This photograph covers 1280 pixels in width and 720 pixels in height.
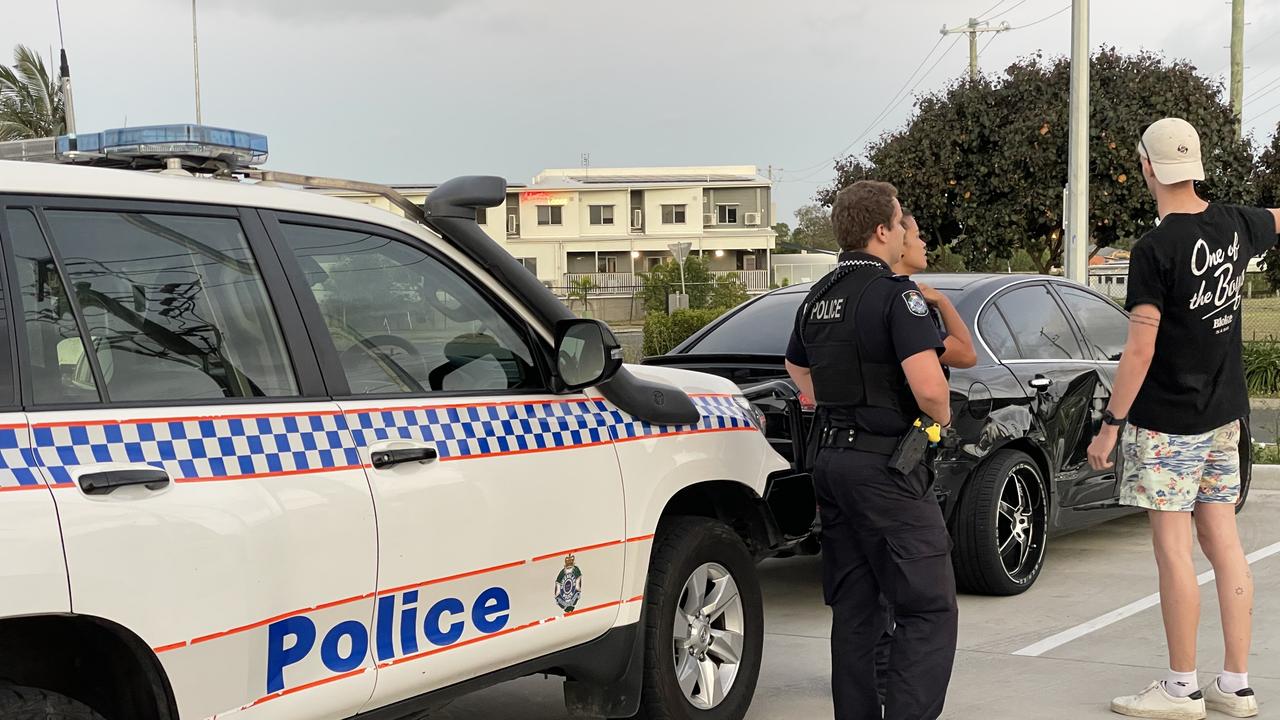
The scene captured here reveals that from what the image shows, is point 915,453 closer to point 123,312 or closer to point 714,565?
point 714,565

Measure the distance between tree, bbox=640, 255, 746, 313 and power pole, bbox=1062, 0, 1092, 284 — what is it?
73.1ft

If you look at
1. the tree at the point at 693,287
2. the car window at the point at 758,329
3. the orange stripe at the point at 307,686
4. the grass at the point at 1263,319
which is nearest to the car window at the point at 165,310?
the orange stripe at the point at 307,686

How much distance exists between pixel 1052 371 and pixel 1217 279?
Result: 2274 mm

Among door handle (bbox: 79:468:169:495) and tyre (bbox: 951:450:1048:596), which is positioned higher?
door handle (bbox: 79:468:169:495)

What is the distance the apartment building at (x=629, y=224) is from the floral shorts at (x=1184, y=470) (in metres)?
59.6

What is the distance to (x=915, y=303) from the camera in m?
4.03

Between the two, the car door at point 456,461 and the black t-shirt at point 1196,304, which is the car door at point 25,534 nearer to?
the car door at point 456,461

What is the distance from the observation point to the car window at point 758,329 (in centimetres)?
664

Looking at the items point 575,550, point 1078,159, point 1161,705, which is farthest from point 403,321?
point 1078,159

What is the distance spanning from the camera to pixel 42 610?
2541mm

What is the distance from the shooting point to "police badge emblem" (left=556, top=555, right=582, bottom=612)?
3832 millimetres

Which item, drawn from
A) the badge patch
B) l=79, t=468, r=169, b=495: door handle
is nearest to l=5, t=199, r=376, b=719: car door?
l=79, t=468, r=169, b=495: door handle

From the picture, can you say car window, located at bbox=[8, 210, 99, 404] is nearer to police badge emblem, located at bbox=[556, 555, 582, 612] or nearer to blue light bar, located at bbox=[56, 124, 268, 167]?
blue light bar, located at bbox=[56, 124, 268, 167]

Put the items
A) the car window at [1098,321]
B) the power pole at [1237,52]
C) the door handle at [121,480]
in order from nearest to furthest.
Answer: the door handle at [121,480] → the car window at [1098,321] → the power pole at [1237,52]
